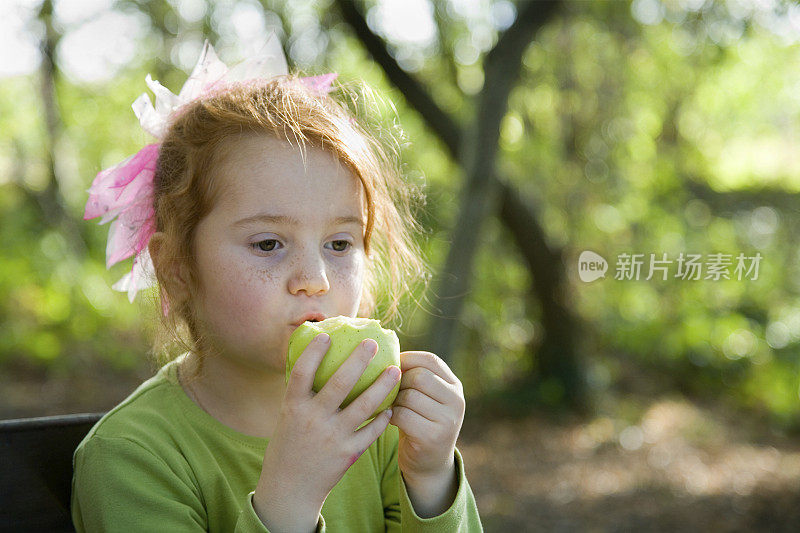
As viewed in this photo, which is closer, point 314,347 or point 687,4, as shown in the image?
point 314,347

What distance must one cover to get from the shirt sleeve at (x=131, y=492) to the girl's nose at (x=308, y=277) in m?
0.35

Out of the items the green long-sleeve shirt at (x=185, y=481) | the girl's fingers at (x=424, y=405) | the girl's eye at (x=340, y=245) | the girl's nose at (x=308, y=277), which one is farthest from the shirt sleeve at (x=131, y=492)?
the girl's eye at (x=340, y=245)

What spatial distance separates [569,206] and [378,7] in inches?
97.2

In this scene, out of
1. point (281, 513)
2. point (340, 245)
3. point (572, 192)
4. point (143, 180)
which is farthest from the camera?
point (572, 192)

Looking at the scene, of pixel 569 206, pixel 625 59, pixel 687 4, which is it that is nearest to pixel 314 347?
pixel 687 4

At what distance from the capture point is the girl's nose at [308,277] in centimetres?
133

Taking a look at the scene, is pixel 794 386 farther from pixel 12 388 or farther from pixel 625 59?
pixel 12 388

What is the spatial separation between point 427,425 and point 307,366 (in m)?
0.24

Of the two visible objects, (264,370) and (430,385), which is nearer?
(430,385)

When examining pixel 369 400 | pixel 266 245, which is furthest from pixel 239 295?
pixel 369 400

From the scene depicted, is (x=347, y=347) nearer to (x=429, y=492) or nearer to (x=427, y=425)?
(x=427, y=425)

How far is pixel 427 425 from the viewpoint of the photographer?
129 centimetres

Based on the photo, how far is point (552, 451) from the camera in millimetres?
5289

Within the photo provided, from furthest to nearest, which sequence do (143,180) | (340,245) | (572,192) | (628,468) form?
1. (572,192)
2. (628,468)
3. (143,180)
4. (340,245)
